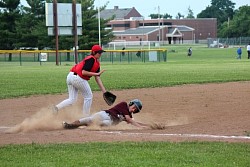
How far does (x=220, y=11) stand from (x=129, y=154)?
178406 mm

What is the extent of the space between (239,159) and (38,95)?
39.0 feet

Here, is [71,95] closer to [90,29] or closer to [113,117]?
[113,117]

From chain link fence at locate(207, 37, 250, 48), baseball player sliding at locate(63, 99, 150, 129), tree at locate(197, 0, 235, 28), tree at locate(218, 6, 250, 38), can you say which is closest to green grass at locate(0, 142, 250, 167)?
baseball player sliding at locate(63, 99, 150, 129)

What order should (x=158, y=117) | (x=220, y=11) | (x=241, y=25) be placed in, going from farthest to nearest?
(x=220, y=11)
(x=241, y=25)
(x=158, y=117)

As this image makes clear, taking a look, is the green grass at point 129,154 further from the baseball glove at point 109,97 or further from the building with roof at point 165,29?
the building with roof at point 165,29

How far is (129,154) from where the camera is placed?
794cm

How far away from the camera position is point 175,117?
13.4m

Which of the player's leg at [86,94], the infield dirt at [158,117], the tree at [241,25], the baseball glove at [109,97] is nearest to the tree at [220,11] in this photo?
the tree at [241,25]

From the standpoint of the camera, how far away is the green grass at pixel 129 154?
7344mm

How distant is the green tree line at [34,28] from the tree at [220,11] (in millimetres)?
105543

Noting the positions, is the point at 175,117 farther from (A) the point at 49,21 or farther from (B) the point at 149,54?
(B) the point at 149,54

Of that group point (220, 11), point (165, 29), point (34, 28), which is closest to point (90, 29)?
point (34, 28)

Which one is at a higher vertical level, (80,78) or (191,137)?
(80,78)

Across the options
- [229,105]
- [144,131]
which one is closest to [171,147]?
[144,131]
